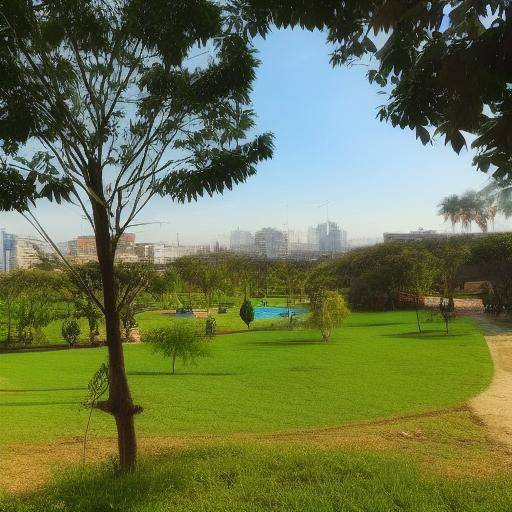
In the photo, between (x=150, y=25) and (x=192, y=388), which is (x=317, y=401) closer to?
(x=192, y=388)

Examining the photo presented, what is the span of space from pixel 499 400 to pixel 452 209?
39.3 metres

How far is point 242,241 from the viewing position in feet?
178

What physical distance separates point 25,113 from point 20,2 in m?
→ 0.80

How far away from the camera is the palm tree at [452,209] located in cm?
4591

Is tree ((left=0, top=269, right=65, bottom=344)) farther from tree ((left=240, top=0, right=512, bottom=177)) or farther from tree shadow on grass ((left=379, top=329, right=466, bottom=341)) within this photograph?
tree ((left=240, top=0, right=512, bottom=177))

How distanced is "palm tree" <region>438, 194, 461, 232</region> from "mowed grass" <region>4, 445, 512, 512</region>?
144ft

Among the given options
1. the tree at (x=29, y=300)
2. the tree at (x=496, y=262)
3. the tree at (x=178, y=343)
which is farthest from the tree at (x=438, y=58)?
the tree at (x=496, y=262)

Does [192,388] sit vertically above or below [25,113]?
below

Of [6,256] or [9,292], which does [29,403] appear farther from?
[6,256]

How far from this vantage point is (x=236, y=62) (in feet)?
14.1

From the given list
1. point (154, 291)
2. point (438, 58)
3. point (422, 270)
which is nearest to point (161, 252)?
point (154, 291)

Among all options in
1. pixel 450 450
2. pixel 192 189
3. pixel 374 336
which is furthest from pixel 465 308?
pixel 192 189

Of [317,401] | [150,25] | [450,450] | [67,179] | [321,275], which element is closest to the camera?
[150,25]

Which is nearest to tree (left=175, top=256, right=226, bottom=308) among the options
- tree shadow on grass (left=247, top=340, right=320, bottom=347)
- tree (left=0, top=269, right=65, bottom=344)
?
tree (left=0, top=269, right=65, bottom=344)
